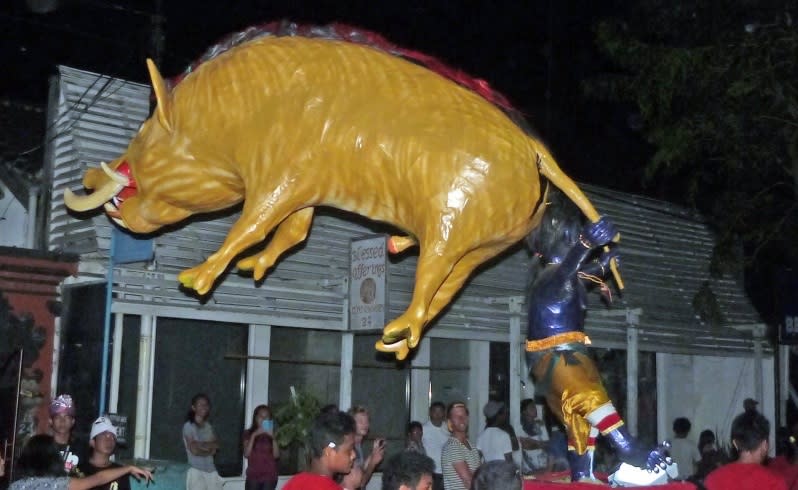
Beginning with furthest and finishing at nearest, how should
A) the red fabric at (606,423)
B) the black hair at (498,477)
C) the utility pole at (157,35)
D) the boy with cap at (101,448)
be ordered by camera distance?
1. the utility pole at (157,35)
2. the boy with cap at (101,448)
3. the red fabric at (606,423)
4. the black hair at (498,477)

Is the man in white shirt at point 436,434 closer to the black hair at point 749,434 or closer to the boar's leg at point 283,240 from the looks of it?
the black hair at point 749,434

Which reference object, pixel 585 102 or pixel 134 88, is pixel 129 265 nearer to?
pixel 134 88

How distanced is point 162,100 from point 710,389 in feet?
39.5

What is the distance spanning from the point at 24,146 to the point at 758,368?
9032 mm

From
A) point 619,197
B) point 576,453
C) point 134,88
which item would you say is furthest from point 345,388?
point 576,453

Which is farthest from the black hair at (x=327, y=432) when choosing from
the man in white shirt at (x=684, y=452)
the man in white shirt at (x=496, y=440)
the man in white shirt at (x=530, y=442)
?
the man in white shirt at (x=684, y=452)

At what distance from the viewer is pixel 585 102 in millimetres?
13797

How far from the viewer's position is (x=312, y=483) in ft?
11.3

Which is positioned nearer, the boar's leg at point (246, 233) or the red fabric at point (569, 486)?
the boar's leg at point (246, 233)

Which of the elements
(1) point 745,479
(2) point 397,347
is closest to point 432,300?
(2) point 397,347

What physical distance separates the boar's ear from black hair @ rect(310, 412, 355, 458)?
1.24 m

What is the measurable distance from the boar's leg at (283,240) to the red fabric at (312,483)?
950 mm

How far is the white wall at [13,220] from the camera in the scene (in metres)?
9.16

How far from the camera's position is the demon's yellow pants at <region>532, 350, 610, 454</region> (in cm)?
437
